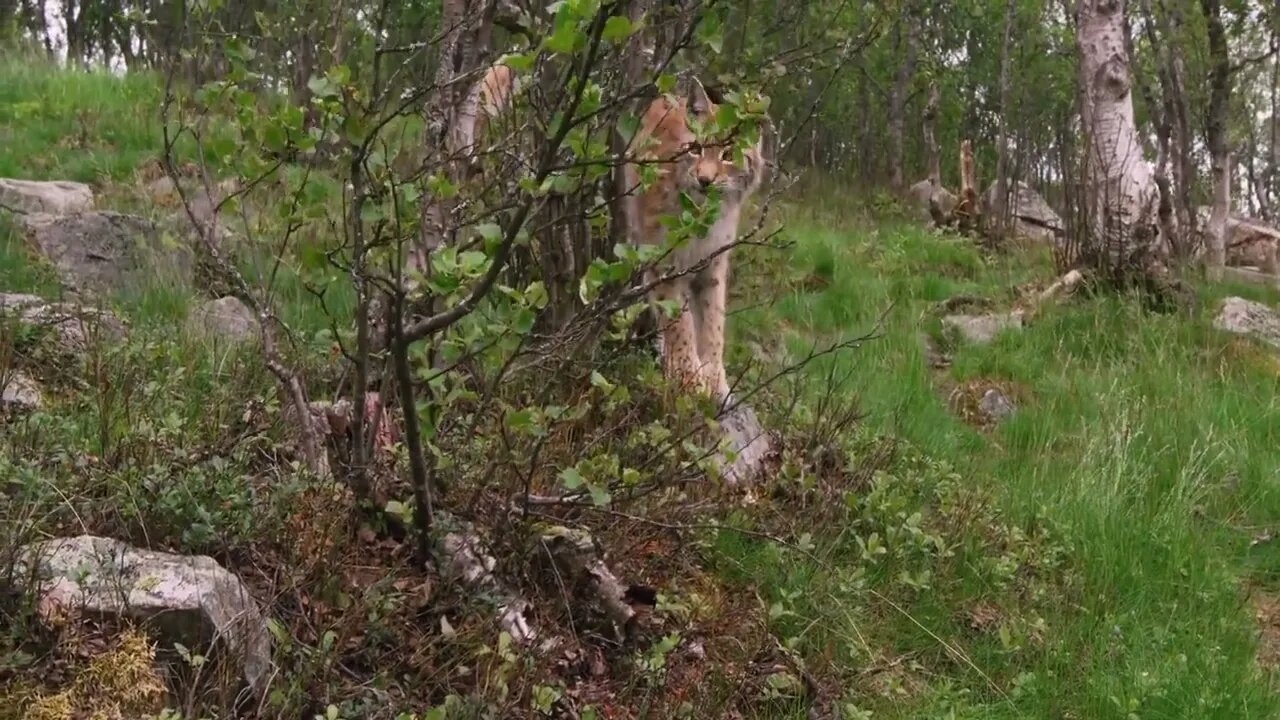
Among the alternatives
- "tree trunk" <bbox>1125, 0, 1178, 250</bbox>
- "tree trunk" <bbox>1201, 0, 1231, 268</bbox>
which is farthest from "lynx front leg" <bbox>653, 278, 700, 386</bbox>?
"tree trunk" <bbox>1201, 0, 1231, 268</bbox>

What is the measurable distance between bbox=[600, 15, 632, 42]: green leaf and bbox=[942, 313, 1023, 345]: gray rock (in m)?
4.79

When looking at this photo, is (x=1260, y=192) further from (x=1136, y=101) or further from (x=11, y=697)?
(x=11, y=697)

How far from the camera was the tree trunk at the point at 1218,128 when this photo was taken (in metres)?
9.86

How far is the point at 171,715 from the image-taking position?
76.5 inches

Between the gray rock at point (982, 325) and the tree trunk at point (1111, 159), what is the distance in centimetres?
92

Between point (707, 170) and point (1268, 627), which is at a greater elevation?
point (707, 170)

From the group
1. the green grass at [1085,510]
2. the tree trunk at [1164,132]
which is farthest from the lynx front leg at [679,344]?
the tree trunk at [1164,132]

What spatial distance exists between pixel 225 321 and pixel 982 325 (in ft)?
14.3

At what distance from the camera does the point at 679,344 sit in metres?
4.09

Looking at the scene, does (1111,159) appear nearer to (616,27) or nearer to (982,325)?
(982,325)

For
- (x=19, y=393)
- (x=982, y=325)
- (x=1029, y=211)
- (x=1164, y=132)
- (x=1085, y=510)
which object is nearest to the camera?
(x=19, y=393)

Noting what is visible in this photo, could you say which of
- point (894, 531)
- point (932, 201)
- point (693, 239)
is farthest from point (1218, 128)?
point (894, 531)

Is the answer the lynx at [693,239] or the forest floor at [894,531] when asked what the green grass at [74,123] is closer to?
the forest floor at [894,531]

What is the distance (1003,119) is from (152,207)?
1042 centimetres
